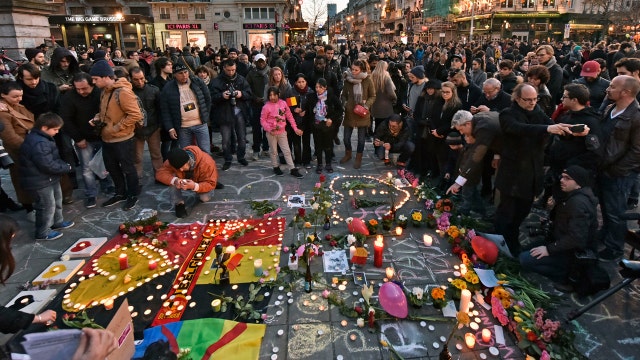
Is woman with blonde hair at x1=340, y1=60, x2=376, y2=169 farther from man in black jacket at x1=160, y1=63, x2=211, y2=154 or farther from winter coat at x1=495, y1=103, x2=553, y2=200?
winter coat at x1=495, y1=103, x2=553, y2=200

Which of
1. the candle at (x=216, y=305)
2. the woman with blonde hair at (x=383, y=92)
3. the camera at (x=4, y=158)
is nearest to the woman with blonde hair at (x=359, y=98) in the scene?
the woman with blonde hair at (x=383, y=92)

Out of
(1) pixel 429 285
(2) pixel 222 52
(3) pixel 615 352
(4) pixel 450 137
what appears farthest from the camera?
(2) pixel 222 52

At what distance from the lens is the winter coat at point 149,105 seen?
676cm

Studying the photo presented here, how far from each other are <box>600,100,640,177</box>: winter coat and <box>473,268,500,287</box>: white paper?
6.45 feet

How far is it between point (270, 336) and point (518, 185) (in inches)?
131

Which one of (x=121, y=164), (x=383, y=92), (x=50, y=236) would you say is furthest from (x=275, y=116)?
(x=50, y=236)

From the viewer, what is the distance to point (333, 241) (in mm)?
4973

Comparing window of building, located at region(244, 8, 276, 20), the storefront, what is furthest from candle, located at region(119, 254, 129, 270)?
window of building, located at region(244, 8, 276, 20)

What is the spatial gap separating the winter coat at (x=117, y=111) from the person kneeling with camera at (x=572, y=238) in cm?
613

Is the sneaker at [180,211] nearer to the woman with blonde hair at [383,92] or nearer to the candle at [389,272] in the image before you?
the candle at [389,272]

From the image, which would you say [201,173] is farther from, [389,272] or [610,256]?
[610,256]

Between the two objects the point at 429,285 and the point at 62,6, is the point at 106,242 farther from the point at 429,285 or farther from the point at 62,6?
the point at 62,6

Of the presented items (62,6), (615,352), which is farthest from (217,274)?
(62,6)

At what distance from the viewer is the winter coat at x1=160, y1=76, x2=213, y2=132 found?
21.9 ft
